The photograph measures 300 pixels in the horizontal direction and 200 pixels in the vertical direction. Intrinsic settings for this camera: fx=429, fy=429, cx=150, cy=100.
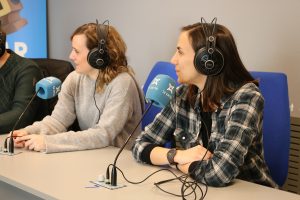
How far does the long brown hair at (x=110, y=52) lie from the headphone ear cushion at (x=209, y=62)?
2.03 feet

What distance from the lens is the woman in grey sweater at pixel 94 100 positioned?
1698 millimetres

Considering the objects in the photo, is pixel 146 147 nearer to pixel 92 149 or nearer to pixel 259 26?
pixel 92 149

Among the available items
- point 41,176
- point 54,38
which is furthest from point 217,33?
point 54,38

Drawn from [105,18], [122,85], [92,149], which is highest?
[105,18]

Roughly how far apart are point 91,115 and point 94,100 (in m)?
0.07

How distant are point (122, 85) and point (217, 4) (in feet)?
2.56

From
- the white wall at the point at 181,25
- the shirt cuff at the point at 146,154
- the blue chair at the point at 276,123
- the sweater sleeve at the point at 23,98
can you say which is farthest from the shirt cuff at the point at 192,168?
the sweater sleeve at the point at 23,98

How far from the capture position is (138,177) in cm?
134

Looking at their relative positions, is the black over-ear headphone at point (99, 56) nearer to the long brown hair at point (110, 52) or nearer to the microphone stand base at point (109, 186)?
the long brown hair at point (110, 52)

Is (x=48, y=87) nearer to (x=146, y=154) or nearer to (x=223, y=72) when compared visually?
(x=146, y=154)

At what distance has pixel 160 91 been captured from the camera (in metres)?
1.40

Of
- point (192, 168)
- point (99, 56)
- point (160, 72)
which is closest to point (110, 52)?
point (99, 56)

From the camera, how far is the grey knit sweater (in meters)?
1.69

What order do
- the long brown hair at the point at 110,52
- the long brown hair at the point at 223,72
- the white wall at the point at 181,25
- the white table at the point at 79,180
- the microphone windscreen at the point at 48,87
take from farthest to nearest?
the white wall at the point at 181,25 < the long brown hair at the point at 110,52 < the microphone windscreen at the point at 48,87 < the long brown hair at the point at 223,72 < the white table at the point at 79,180
